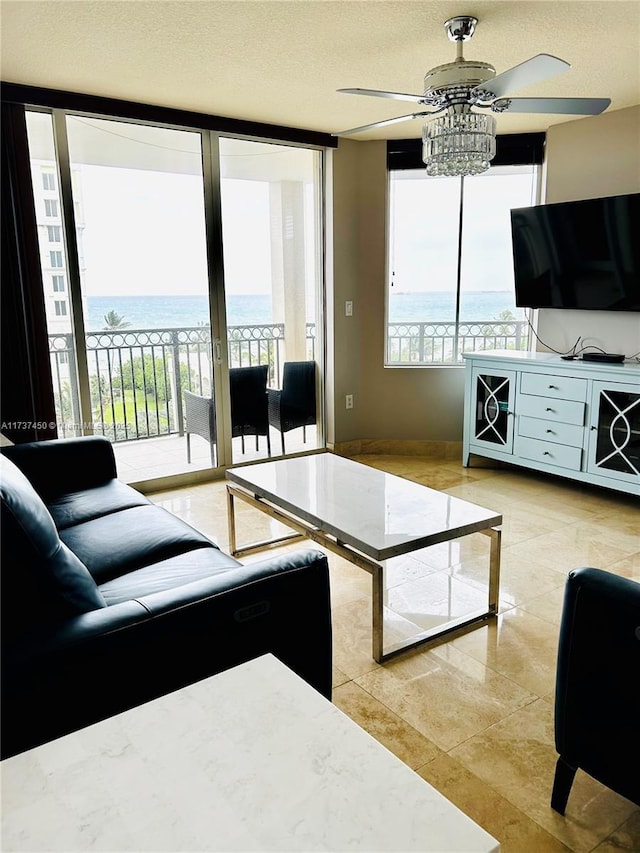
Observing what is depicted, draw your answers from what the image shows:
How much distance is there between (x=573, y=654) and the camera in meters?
1.54

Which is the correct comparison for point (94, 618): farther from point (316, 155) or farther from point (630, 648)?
point (316, 155)

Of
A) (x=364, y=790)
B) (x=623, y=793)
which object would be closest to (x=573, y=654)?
(x=623, y=793)

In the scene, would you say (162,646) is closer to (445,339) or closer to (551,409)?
(551,409)

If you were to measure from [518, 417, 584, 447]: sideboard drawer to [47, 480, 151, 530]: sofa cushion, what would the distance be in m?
2.69

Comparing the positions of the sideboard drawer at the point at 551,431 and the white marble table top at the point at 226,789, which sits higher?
the white marble table top at the point at 226,789

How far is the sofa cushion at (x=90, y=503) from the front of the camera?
2.64 m

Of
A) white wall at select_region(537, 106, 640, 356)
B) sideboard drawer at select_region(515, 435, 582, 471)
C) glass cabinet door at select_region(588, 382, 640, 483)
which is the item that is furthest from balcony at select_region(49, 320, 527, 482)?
glass cabinet door at select_region(588, 382, 640, 483)

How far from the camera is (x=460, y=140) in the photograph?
2.57 metres

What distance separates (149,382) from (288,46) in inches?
89.0

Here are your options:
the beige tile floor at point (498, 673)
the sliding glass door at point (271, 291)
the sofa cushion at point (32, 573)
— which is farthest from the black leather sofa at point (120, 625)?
the sliding glass door at point (271, 291)

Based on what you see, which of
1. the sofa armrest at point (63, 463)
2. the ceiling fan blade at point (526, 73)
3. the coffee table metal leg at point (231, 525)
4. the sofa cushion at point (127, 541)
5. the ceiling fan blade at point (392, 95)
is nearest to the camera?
the ceiling fan blade at point (526, 73)

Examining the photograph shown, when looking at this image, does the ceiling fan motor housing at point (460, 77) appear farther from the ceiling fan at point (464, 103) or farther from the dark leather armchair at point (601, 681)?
the dark leather armchair at point (601, 681)

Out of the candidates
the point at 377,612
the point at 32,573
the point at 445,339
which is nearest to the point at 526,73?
the point at 377,612

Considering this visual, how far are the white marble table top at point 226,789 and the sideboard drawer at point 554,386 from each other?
3.52 metres
